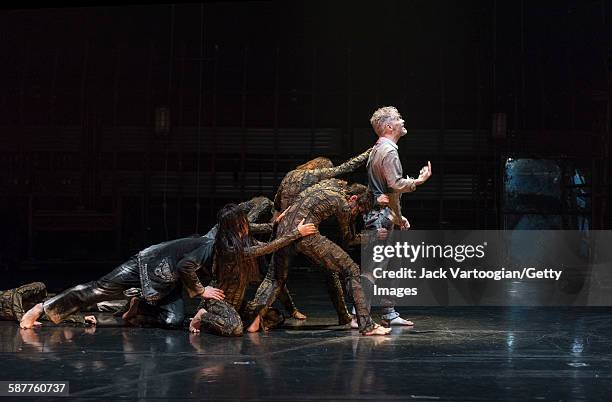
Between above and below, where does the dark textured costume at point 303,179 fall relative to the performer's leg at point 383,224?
above

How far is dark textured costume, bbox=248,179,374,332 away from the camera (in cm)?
547

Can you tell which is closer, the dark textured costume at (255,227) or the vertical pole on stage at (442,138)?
the dark textured costume at (255,227)

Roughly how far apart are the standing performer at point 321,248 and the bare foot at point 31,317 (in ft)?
4.33

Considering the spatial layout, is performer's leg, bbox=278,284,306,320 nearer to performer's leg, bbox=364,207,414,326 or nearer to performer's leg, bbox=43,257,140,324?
performer's leg, bbox=364,207,414,326

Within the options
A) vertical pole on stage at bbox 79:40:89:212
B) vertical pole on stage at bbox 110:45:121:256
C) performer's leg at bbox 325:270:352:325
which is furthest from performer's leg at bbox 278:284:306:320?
vertical pole on stage at bbox 79:40:89:212

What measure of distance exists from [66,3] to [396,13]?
4141mm

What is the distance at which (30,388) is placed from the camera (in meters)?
3.73

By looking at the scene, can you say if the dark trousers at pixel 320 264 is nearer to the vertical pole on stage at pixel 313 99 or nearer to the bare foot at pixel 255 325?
the bare foot at pixel 255 325

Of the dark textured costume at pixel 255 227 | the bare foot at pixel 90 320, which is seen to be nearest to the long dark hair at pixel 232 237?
the dark textured costume at pixel 255 227

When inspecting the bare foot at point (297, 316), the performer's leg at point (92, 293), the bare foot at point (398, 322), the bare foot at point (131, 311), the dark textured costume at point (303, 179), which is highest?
the dark textured costume at point (303, 179)

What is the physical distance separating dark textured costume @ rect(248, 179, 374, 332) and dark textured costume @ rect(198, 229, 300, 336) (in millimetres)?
100

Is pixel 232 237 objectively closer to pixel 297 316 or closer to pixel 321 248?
pixel 321 248

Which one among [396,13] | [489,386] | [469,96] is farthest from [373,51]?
[489,386]

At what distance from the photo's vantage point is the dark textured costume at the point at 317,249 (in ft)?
17.9
